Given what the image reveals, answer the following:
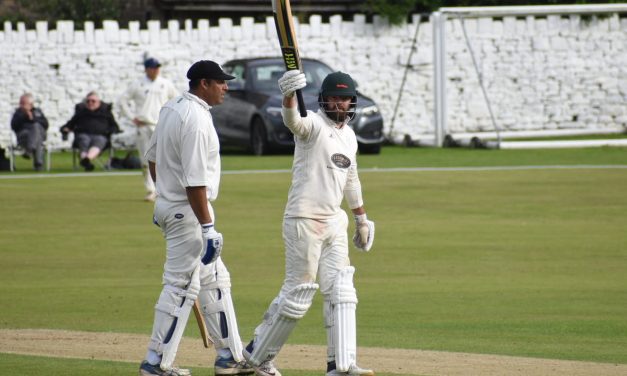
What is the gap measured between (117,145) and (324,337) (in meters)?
20.4

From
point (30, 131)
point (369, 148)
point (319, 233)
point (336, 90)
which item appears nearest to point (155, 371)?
point (319, 233)

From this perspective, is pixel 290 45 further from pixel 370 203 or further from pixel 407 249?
pixel 370 203

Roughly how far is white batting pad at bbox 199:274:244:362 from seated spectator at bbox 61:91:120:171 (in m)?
16.4

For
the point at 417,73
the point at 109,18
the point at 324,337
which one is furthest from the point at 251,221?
the point at 109,18

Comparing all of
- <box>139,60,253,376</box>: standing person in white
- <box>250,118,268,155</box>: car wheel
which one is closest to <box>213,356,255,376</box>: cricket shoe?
<box>139,60,253,376</box>: standing person in white

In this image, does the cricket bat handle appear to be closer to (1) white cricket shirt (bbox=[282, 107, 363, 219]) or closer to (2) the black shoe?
(1) white cricket shirt (bbox=[282, 107, 363, 219])

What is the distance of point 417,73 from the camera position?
32.1 metres

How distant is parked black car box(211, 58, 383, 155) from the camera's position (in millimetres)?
26906

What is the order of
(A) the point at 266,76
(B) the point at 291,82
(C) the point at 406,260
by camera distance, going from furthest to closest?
(A) the point at 266,76, (C) the point at 406,260, (B) the point at 291,82

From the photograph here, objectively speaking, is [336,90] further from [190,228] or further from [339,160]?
[190,228]

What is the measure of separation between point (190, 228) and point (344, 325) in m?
1.08

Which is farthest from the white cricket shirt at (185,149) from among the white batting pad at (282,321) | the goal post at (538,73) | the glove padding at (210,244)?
the goal post at (538,73)

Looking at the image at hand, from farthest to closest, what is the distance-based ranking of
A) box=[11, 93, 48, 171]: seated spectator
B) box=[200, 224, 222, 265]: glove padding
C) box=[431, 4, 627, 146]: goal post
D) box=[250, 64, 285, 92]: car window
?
box=[431, 4, 627, 146]: goal post
box=[250, 64, 285, 92]: car window
box=[11, 93, 48, 171]: seated spectator
box=[200, 224, 222, 265]: glove padding

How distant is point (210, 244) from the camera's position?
7828 millimetres
